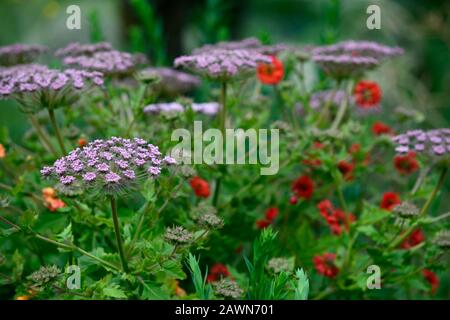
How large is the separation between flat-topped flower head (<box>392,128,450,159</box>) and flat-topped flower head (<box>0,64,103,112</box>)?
0.87 metres

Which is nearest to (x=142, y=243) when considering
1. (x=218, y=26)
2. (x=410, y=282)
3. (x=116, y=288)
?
(x=116, y=288)

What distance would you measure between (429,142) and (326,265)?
19.8 inches

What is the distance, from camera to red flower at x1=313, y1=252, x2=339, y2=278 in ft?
6.79

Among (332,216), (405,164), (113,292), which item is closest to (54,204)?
(113,292)

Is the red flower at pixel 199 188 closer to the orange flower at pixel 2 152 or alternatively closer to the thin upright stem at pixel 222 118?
the thin upright stem at pixel 222 118

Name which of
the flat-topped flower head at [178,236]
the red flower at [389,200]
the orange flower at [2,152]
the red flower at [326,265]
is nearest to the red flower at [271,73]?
the red flower at [389,200]

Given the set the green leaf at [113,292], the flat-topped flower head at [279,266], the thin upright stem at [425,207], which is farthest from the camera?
the thin upright stem at [425,207]

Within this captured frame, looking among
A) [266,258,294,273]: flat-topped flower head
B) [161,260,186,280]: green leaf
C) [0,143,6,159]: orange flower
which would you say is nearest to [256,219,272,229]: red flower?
[266,258,294,273]: flat-topped flower head

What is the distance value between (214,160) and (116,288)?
1.76ft

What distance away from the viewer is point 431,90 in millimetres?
4910

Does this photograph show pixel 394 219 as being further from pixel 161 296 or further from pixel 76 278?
pixel 76 278

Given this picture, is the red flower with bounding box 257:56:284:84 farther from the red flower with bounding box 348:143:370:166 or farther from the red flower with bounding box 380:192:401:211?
the red flower with bounding box 380:192:401:211

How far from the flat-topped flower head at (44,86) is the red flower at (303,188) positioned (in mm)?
773

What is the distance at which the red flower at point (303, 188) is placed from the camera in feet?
7.30
